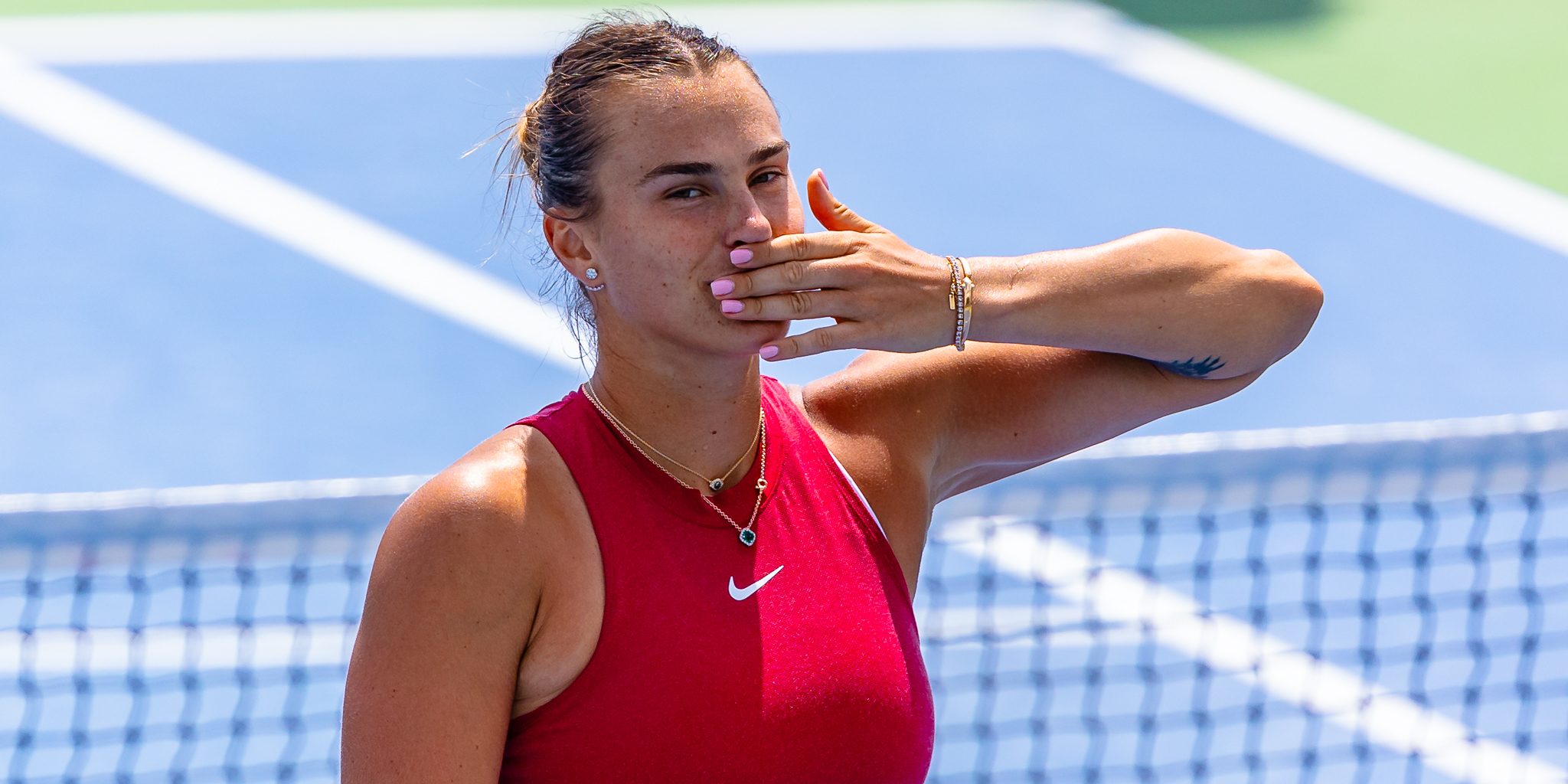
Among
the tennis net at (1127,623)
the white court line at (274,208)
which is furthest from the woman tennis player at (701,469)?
the white court line at (274,208)

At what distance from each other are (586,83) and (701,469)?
71 centimetres

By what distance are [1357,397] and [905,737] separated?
7.63m

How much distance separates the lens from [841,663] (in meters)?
2.96

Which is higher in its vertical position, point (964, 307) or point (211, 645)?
point (964, 307)

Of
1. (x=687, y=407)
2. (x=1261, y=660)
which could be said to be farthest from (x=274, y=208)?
(x=687, y=407)

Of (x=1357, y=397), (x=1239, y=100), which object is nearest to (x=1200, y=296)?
(x=1357, y=397)

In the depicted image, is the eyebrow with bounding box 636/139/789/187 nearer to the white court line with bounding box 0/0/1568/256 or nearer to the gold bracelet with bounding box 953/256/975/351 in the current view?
the gold bracelet with bounding box 953/256/975/351

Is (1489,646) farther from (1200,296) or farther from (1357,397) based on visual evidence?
(1200,296)

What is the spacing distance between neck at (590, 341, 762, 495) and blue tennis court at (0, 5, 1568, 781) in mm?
878

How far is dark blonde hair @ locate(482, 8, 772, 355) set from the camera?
297 centimetres

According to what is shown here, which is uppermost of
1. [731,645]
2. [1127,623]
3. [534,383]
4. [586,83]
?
[586,83]

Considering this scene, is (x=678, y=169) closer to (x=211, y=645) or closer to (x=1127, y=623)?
(x=1127, y=623)

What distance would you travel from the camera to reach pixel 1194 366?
3.44 m

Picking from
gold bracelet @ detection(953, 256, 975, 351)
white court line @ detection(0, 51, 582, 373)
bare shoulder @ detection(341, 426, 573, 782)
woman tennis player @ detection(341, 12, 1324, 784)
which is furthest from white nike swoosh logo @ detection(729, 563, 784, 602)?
white court line @ detection(0, 51, 582, 373)
